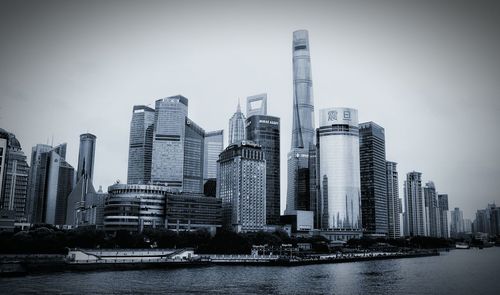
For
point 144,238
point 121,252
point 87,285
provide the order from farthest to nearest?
point 144,238 < point 121,252 < point 87,285

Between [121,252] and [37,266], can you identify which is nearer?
[37,266]

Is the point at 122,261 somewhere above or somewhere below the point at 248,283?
above

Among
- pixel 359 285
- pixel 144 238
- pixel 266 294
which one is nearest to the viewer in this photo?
pixel 266 294

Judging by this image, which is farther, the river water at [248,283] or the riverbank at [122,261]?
the riverbank at [122,261]

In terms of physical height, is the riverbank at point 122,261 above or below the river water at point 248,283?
above

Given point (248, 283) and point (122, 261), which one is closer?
point (248, 283)

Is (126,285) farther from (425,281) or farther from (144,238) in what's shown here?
(144,238)

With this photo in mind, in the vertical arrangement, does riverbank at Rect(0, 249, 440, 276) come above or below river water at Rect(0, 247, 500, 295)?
above

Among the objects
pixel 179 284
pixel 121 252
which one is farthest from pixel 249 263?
pixel 179 284

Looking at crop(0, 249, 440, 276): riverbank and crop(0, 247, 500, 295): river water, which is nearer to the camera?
crop(0, 247, 500, 295): river water

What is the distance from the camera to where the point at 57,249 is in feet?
506

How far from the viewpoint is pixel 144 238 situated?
606ft

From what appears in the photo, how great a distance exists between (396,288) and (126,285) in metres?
55.2

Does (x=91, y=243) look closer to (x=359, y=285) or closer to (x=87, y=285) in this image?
(x=87, y=285)
